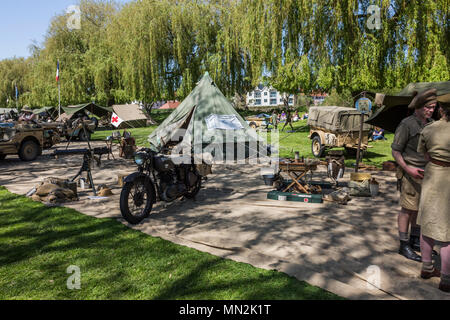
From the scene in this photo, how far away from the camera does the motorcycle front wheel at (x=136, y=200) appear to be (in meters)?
5.30

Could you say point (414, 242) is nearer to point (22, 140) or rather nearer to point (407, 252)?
point (407, 252)

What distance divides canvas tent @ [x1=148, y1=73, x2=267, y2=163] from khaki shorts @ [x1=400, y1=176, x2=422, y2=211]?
26.8 ft

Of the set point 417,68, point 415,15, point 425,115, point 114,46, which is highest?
point 114,46

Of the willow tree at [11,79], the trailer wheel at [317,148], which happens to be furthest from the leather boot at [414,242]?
the willow tree at [11,79]

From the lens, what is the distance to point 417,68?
43.2 feet

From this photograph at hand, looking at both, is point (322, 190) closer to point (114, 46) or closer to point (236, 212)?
point (236, 212)

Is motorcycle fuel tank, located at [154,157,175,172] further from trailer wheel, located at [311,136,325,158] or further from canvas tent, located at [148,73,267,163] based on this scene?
trailer wheel, located at [311,136,325,158]

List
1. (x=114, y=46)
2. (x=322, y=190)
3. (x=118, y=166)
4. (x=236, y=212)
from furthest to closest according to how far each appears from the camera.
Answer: (x=114, y=46), (x=118, y=166), (x=322, y=190), (x=236, y=212)

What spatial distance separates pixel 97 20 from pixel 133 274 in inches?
1392

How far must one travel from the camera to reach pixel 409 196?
12.9 feet

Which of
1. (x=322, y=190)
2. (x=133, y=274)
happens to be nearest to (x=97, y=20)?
(x=322, y=190)

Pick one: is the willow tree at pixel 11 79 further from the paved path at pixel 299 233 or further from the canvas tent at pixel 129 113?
the paved path at pixel 299 233

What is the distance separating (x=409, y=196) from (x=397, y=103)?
2.01 m

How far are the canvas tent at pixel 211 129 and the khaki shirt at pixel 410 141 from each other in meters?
8.14
